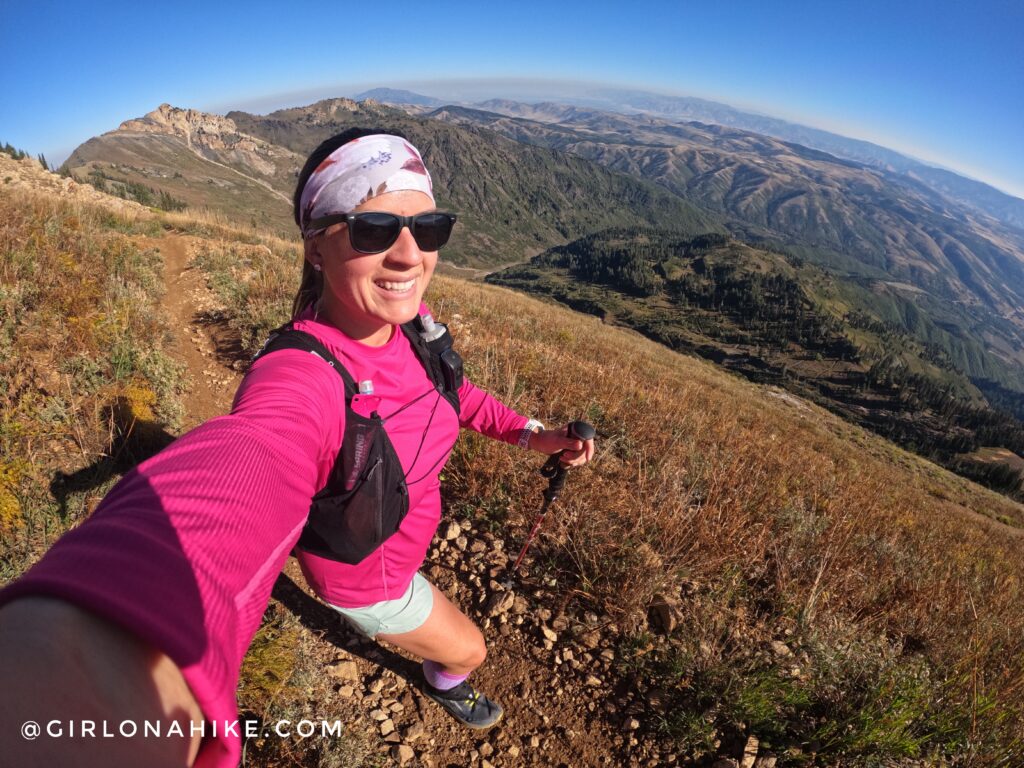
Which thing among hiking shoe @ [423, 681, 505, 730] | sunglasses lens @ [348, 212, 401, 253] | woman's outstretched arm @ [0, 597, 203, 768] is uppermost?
sunglasses lens @ [348, 212, 401, 253]

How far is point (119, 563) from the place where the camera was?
79 centimetres

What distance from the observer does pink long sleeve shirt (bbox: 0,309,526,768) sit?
0.75 metres

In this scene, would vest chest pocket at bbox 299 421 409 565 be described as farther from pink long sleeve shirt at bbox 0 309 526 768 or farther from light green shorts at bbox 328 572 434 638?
light green shorts at bbox 328 572 434 638

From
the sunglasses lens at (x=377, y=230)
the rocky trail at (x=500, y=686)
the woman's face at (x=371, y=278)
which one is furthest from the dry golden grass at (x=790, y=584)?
the sunglasses lens at (x=377, y=230)

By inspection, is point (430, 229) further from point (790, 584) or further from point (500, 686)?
point (790, 584)

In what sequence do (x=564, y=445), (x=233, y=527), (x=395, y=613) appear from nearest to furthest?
(x=233, y=527), (x=395, y=613), (x=564, y=445)

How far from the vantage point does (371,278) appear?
6.79 feet

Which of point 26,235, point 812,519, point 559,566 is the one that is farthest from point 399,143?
point 26,235

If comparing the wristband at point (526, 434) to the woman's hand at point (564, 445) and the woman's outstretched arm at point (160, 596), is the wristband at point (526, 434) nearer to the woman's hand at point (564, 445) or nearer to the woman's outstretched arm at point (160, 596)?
the woman's hand at point (564, 445)

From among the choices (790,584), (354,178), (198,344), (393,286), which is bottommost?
(198,344)

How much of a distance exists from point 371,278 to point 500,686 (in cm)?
263

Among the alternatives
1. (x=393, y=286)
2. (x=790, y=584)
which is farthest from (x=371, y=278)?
(x=790, y=584)

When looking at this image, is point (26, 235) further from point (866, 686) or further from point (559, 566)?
point (866, 686)

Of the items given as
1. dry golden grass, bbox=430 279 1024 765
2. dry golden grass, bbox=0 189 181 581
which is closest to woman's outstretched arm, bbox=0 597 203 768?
dry golden grass, bbox=430 279 1024 765
